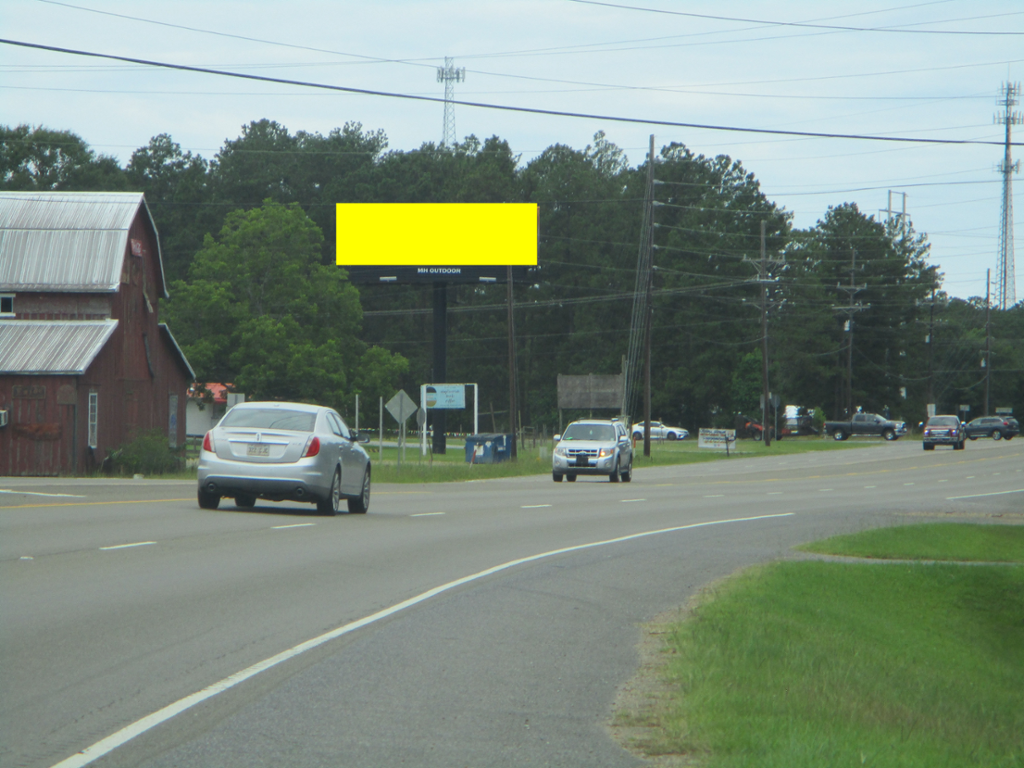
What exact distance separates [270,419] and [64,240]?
24.4 metres

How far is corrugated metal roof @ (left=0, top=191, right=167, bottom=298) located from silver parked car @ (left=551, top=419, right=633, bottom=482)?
1496 centimetres

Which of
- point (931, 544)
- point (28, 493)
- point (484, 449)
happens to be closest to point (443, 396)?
point (484, 449)

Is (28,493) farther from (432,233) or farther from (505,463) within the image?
(432,233)

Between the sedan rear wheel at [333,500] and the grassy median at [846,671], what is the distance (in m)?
7.61

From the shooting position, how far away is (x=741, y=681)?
26.1 feet

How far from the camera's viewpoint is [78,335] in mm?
38469

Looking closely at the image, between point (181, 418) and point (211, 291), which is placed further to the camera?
point (211, 291)

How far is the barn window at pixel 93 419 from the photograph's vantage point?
123 ft

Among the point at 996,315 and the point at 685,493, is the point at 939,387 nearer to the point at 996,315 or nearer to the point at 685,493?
the point at 996,315

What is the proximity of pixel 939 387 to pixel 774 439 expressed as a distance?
108ft

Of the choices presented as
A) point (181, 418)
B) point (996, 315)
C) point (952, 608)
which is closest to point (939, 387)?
point (996, 315)

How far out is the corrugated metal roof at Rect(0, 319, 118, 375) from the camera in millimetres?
36469

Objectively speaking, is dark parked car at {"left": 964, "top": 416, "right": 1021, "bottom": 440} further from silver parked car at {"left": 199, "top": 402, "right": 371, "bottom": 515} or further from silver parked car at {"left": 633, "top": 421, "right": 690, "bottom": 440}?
silver parked car at {"left": 199, "top": 402, "right": 371, "bottom": 515}

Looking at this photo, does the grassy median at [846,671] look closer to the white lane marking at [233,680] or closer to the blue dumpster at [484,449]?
the white lane marking at [233,680]
